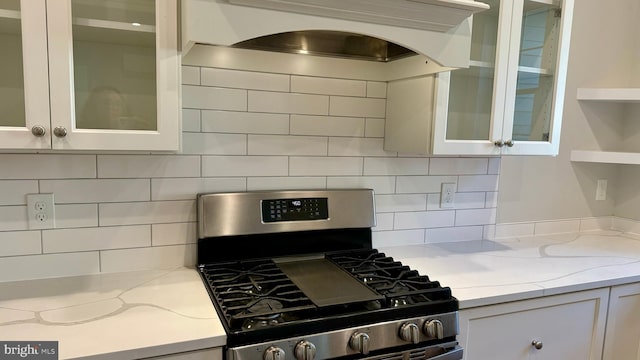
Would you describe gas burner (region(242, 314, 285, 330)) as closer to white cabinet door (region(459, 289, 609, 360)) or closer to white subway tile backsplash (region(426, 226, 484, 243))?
white cabinet door (region(459, 289, 609, 360))

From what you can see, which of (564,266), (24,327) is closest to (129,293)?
(24,327)

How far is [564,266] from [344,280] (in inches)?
37.9

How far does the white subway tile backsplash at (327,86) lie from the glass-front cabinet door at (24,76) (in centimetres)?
87

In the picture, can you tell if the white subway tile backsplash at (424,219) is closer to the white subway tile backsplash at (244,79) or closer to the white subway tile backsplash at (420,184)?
the white subway tile backsplash at (420,184)

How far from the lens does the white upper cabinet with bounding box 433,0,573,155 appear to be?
1.79 m

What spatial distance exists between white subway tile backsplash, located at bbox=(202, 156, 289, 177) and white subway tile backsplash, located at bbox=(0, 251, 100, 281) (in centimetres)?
50

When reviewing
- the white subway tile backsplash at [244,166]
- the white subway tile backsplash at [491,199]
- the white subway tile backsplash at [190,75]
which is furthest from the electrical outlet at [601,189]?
the white subway tile backsplash at [190,75]

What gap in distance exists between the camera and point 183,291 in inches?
57.8

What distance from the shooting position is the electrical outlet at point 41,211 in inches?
59.2

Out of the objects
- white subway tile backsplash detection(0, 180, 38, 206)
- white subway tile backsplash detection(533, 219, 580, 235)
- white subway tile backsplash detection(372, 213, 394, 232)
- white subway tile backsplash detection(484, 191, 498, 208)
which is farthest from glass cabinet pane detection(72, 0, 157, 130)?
white subway tile backsplash detection(533, 219, 580, 235)

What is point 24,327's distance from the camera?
1.19 m

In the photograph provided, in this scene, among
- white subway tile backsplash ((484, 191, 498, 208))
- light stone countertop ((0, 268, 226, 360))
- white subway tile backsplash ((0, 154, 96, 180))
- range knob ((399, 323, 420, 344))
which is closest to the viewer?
light stone countertop ((0, 268, 226, 360))

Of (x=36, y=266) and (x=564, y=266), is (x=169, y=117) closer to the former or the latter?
(x=36, y=266)

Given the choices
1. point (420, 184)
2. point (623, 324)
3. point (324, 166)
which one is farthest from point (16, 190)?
point (623, 324)
